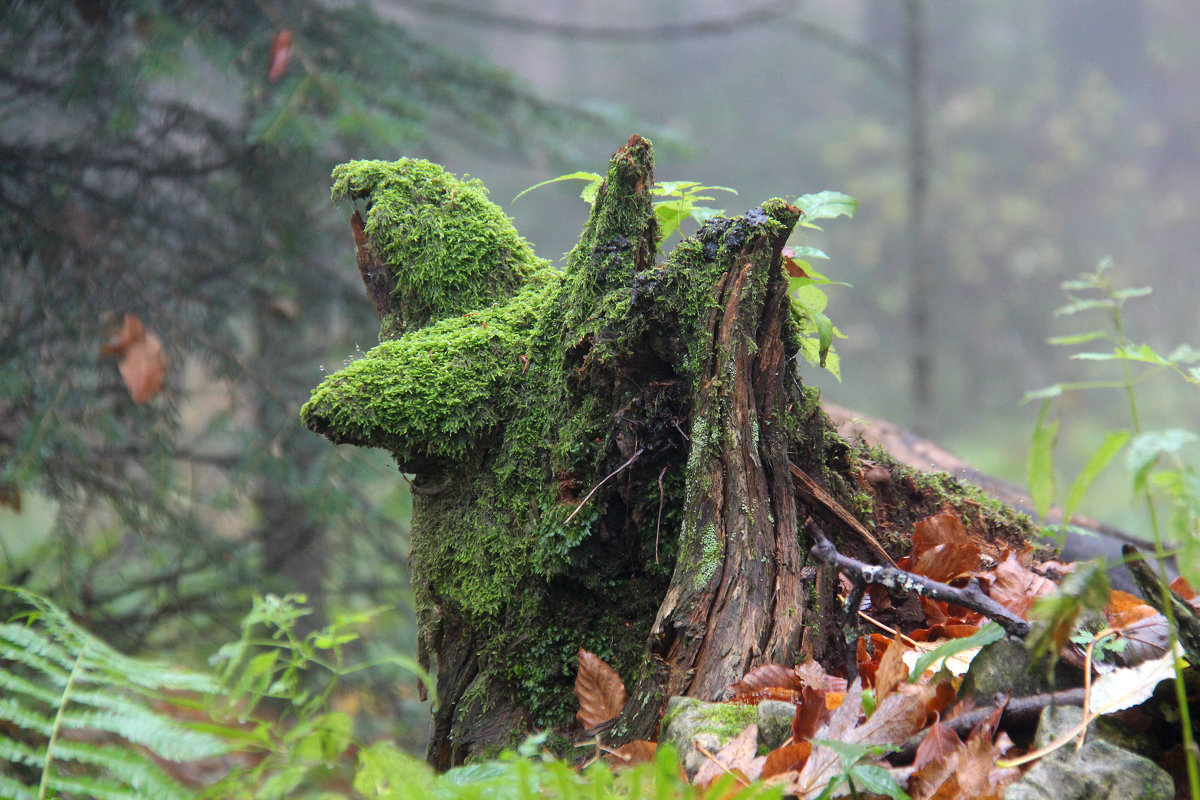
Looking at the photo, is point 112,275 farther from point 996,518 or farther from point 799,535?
point 996,518

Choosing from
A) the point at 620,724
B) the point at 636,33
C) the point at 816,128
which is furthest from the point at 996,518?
the point at 816,128

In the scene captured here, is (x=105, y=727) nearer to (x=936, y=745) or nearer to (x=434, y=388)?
(x=434, y=388)

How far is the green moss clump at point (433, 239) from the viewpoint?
2.03 meters

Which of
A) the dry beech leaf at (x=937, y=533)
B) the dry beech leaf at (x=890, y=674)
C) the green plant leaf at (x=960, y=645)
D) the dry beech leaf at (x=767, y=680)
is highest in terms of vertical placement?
the dry beech leaf at (x=937, y=533)

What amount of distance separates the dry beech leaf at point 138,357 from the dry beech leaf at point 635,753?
295 centimetres

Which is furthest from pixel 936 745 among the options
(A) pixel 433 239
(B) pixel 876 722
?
(A) pixel 433 239

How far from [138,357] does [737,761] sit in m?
3.38

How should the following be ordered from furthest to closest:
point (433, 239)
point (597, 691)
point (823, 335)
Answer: point (433, 239), point (823, 335), point (597, 691)

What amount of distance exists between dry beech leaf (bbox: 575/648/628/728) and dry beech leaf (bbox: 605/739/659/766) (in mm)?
126

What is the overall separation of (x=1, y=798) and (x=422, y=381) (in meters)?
1.05

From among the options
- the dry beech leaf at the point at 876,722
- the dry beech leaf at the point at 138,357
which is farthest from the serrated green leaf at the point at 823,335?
the dry beech leaf at the point at 138,357

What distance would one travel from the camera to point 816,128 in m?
17.4

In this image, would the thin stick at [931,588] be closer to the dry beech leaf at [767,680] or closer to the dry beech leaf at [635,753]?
the dry beech leaf at [767,680]

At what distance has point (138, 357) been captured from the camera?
3365 mm
